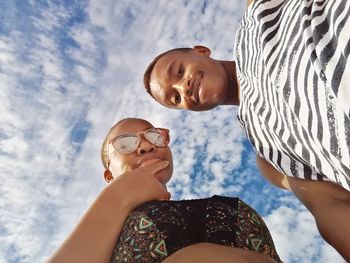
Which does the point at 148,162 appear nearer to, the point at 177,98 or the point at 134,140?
the point at 134,140

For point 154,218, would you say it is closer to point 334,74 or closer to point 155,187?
point 155,187

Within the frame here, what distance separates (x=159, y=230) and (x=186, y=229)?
0.51 feet

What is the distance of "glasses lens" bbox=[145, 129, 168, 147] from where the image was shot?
308cm

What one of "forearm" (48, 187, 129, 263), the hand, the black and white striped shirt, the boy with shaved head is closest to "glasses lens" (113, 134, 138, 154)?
the hand

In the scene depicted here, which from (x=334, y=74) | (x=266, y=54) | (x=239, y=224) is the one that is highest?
(x=266, y=54)

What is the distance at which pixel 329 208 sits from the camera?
7.28 ft

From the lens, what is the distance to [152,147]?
305 centimetres

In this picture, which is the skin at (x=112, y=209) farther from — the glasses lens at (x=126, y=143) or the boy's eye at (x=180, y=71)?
the boy's eye at (x=180, y=71)

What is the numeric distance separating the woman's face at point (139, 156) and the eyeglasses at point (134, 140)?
0.02 m

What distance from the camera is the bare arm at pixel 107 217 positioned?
83.7 inches

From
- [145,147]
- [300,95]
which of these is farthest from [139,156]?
[300,95]

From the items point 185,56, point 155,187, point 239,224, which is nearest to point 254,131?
point 239,224

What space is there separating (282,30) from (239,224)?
111 cm

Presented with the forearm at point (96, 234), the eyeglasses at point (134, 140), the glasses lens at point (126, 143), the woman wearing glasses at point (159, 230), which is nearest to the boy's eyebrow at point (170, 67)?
the eyeglasses at point (134, 140)
